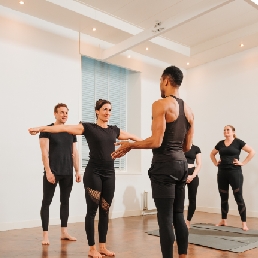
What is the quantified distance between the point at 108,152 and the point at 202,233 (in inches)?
78.2

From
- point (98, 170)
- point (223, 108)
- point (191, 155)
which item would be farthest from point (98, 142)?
point (223, 108)

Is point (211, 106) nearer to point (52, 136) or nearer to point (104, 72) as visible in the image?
point (104, 72)

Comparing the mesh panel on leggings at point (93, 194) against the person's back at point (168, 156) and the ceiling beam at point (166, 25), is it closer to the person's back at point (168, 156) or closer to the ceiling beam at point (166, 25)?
the person's back at point (168, 156)

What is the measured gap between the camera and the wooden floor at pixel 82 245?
320cm

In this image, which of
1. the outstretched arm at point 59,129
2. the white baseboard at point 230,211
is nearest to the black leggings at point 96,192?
the outstretched arm at point 59,129

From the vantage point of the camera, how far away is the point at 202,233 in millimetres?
4246

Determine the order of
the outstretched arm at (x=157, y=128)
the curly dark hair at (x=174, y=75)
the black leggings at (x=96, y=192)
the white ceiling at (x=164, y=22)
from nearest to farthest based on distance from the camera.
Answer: the outstretched arm at (x=157, y=128) < the curly dark hair at (x=174, y=75) < the black leggings at (x=96, y=192) < the white ceiling at (x=164, y=22)

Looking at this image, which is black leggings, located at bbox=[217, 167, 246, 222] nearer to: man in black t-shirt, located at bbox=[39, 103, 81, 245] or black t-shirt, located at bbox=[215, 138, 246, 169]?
black t-shirt, located at bbox=[215, 138, 246, 169]

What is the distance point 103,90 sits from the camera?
634 centimetres

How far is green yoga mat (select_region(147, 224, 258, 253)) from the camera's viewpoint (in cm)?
353

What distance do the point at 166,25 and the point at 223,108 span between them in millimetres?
2355

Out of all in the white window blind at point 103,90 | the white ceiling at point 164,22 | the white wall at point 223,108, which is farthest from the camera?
the white wall at point 223,108

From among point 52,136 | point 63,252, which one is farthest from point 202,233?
point 52,136

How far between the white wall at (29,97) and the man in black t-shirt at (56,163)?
1.18 meters
